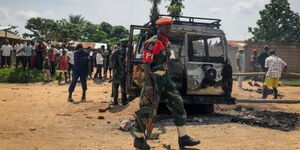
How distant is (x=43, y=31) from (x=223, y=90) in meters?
22.7

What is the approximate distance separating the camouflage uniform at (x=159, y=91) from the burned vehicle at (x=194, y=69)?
2.05 meters

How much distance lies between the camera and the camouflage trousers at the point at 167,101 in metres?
5.09

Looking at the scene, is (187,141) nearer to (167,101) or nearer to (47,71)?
(167,101)

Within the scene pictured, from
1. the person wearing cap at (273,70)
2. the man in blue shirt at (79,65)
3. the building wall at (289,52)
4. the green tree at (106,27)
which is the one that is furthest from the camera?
the green tree at (106,27)

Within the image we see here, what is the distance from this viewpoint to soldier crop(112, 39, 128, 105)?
30.7ft

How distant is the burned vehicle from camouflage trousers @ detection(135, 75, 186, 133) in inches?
80.7

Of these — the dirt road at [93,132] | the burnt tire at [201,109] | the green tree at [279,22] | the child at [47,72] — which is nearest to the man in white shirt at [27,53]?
the child at [47,72]

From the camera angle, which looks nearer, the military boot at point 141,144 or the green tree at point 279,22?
the military boot at point 141,144

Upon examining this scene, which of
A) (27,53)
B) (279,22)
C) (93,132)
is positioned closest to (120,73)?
(93,132)

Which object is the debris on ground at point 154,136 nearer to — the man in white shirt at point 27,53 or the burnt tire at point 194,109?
the burnt tire at point 194,109

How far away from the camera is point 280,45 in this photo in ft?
74.9

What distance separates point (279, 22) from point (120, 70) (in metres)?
27.7

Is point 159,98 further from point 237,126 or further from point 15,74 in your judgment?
point 15,74

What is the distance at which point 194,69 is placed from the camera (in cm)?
725
